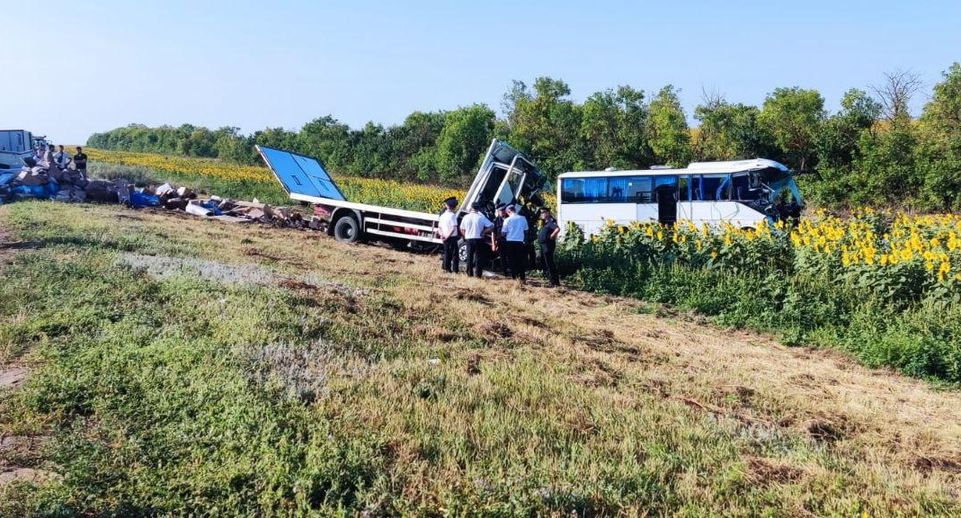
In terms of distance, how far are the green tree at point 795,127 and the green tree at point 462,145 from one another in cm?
1566

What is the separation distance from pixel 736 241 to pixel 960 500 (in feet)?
24.3

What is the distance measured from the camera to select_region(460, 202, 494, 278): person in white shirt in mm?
12098

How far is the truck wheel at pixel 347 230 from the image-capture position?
16.4m

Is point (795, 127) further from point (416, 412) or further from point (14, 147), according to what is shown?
point (14, 147)

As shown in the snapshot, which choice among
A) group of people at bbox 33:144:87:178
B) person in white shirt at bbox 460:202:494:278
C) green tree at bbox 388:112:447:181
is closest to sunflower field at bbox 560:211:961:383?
person in white shirt at bbox 460:202:494:278

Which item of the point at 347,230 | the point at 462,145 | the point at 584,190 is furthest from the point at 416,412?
the point at 462,145

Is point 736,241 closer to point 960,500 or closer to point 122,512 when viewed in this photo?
point 960,500

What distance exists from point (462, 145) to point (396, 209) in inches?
976

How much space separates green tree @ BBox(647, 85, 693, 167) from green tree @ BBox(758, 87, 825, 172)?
371cm

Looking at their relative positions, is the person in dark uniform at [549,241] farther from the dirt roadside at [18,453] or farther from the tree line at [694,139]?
the tree line at [694,139]

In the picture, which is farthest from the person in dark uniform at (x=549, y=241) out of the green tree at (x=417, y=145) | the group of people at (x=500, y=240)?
the green tree at (x=417, y=145)

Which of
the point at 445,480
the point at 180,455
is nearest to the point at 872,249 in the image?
the point at 445,480

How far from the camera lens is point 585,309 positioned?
9914 millimetres

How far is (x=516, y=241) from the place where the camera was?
39.5 ft
